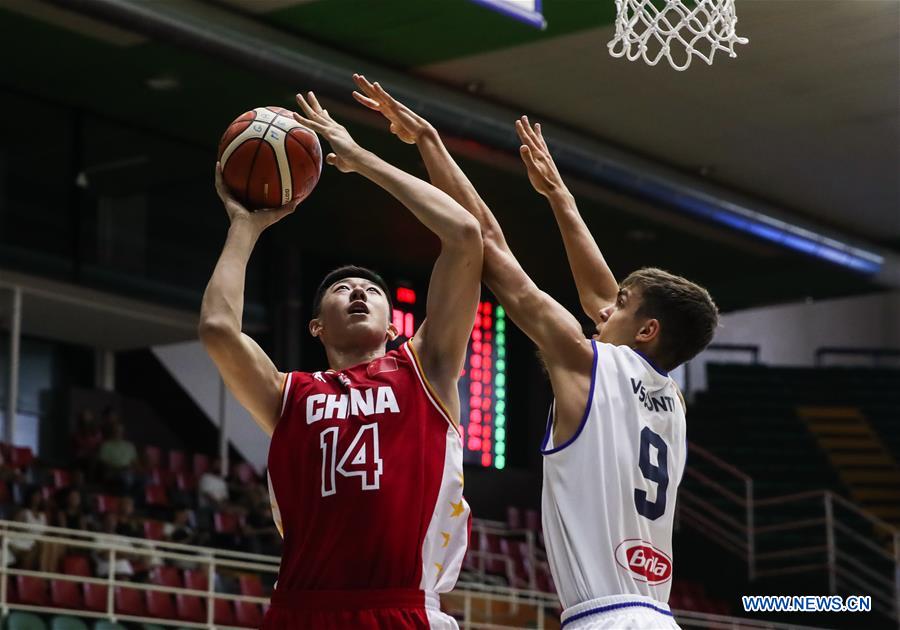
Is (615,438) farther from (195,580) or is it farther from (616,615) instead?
(195,580)

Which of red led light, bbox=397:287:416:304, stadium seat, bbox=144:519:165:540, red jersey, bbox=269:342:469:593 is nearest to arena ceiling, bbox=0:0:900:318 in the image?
red led light, bbox=397:287:416:304

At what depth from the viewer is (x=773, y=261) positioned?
18.0 meters

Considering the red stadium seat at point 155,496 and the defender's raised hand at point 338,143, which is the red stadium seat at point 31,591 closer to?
the red stadium seat at point 155,496

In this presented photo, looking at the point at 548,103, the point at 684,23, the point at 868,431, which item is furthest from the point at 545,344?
the point at 868,431

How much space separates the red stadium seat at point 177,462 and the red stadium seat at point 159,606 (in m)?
4.25

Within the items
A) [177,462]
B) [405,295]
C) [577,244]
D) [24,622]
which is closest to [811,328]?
[405,295]

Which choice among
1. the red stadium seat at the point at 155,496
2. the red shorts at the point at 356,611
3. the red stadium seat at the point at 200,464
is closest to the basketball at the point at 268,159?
the red shorts at the point at 356,611

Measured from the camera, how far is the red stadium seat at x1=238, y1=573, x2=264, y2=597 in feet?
39.3

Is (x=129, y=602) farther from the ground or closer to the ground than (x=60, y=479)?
closer to the ground

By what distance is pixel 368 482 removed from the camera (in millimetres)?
3871

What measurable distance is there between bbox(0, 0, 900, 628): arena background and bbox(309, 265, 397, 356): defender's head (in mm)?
5785

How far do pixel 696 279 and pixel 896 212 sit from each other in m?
2.63

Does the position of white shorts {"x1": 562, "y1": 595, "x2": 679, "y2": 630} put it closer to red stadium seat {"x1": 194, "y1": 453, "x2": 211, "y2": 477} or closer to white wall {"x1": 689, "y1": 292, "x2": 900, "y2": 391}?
red stadium seat {"x1": 194, "y1": 453, "x2": 211, "y2": 477}

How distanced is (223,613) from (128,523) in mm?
1425
